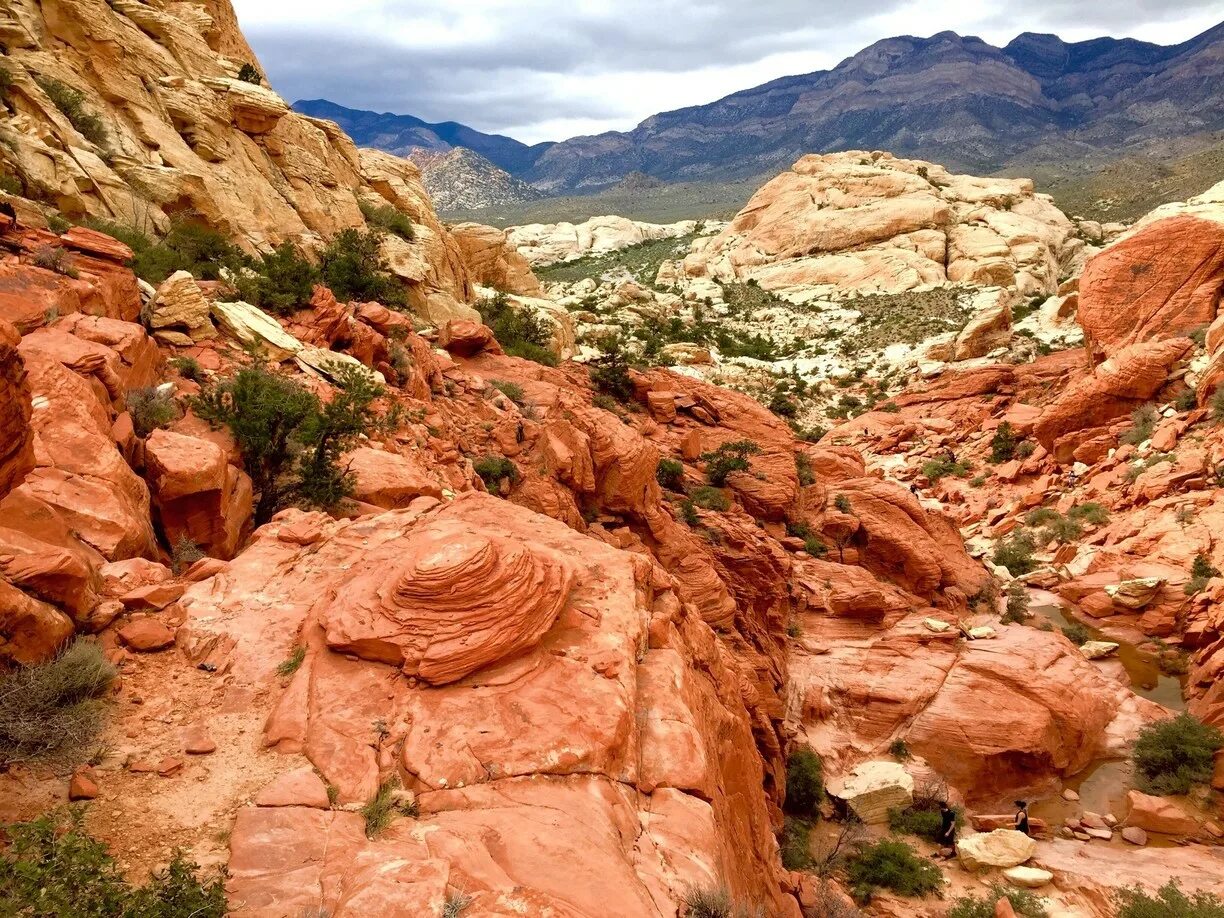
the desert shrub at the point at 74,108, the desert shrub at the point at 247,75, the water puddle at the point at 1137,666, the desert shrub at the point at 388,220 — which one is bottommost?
the water puddle at the point at 1137,666

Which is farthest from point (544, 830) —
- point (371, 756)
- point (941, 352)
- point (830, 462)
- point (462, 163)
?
point (462, 163)

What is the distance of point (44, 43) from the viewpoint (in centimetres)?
1664

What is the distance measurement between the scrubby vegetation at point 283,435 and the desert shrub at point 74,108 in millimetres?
10303

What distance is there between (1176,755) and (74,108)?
2836 centimetres

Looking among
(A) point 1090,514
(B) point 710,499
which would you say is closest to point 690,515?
(B) point 710,499

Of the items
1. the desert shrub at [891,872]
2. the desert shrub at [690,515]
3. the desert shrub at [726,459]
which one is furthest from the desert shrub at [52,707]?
the desert shrub at [726,459]

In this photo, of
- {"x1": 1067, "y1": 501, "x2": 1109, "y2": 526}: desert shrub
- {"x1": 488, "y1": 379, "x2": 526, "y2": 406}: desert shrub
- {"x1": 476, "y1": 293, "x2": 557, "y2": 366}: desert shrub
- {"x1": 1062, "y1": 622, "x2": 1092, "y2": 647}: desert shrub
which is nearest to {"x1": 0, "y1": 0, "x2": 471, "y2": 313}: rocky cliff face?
{"x1": 476, "y1": 293, "x2": 557, "y2": 366}: desert shrub

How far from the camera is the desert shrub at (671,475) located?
18375 millimetres

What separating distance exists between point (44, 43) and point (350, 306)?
10.8 m

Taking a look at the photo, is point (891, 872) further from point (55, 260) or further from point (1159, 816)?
point (55, 260)

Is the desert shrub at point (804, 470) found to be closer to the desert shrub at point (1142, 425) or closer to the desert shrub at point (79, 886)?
the desert shrub at point (1142, 425)

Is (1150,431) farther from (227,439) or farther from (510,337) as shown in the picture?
(227,439)

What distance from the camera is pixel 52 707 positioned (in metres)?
4.80

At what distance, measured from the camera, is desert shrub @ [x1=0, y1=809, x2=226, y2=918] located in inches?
130
